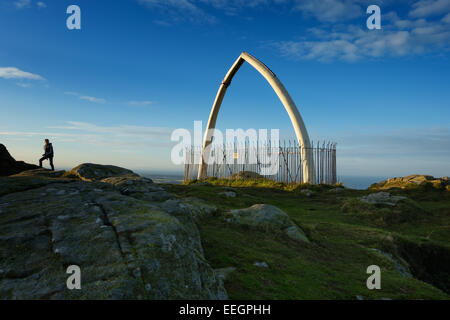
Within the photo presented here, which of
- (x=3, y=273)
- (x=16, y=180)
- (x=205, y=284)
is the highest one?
(x=16, y=180)

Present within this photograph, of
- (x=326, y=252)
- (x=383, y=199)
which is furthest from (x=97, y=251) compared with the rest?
(x=383, y=199)

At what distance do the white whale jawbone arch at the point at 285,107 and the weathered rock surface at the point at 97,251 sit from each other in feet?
78.5

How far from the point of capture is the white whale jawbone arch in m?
29.3

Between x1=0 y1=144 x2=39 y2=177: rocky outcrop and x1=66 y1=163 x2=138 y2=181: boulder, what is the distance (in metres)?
7.29

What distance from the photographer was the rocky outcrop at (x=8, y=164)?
15734 millimetres

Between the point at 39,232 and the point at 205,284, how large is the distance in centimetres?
300

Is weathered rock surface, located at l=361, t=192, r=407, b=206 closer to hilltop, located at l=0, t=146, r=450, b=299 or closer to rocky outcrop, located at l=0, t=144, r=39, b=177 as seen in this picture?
hilltop, located at l=0, t=146, r=450, b=299

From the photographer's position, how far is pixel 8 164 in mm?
16188

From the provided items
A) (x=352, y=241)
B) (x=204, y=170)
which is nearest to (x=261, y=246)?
(x=352, y=241)

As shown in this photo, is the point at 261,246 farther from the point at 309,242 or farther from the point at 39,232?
the point at 39,232

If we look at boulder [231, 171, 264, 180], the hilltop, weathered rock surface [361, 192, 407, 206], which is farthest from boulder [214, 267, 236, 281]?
boulder [231, 171, 264, 180]

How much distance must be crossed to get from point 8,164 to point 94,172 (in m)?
8.62
